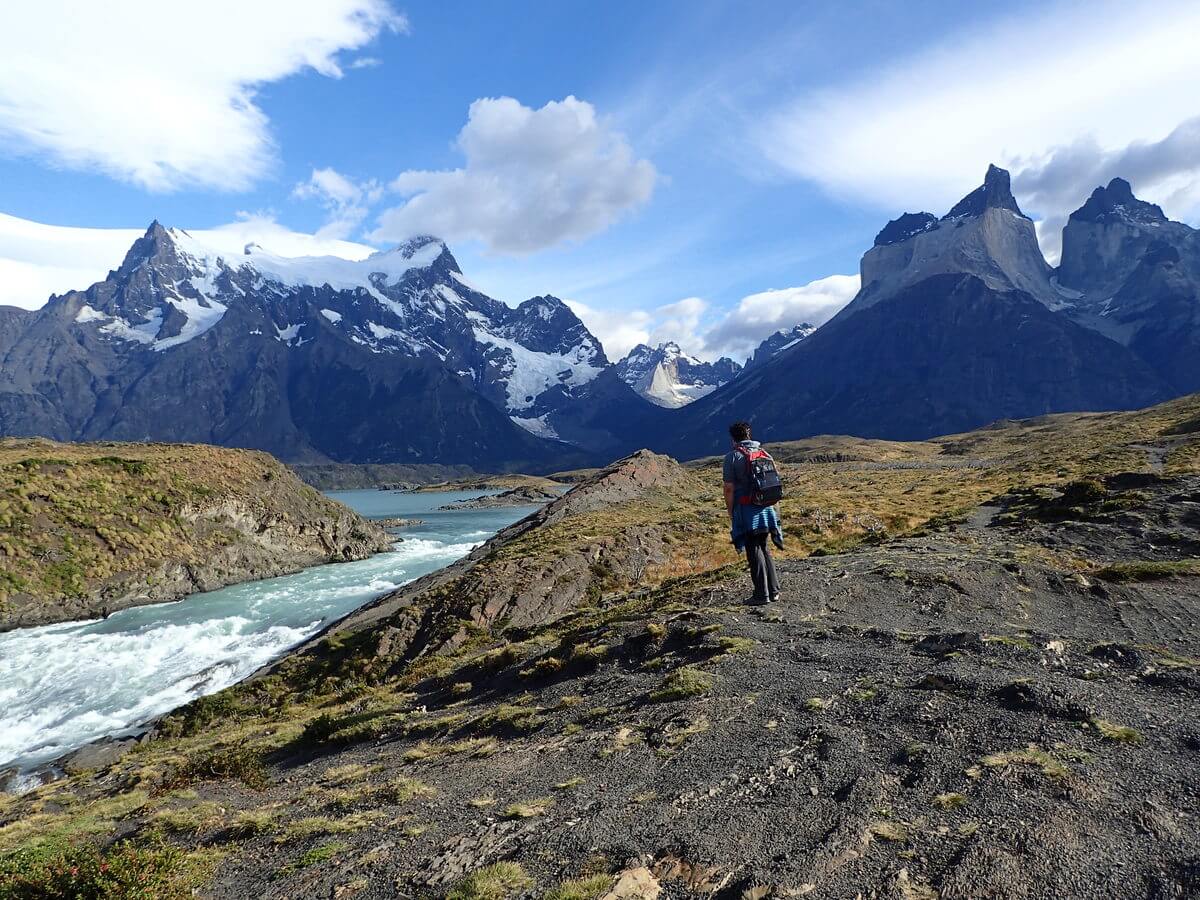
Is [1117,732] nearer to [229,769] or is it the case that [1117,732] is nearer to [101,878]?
[101,878]

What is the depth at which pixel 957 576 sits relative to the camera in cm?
1686

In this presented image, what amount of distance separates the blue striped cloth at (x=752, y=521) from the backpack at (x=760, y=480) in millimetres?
174

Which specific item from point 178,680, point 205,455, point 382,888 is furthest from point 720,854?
point 205,455

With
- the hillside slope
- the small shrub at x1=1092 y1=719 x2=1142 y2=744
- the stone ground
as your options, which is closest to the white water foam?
the hillside slope

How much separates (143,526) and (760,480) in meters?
61.5

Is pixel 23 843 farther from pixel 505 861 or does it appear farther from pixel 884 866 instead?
pixel 884 866

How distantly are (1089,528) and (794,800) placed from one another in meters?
21.3

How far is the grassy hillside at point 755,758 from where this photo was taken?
236 inches

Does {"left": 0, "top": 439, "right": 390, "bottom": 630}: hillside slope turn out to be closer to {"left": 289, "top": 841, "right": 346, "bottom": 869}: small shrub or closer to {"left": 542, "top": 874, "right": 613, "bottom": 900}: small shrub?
{"left": 289, "top": 841, "right": 346, "bottom": 869}: small shrub

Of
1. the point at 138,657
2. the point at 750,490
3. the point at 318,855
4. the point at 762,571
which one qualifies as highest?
the point at 750,490

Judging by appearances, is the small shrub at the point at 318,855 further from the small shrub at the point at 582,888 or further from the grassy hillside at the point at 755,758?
the small shrub at the point at 582,888

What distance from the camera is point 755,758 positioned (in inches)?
325

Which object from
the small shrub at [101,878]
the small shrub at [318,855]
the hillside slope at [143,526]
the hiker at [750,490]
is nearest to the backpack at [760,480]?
the hiker at [750,490]

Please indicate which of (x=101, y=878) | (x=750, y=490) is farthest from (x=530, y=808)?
(x=750, y=490)
